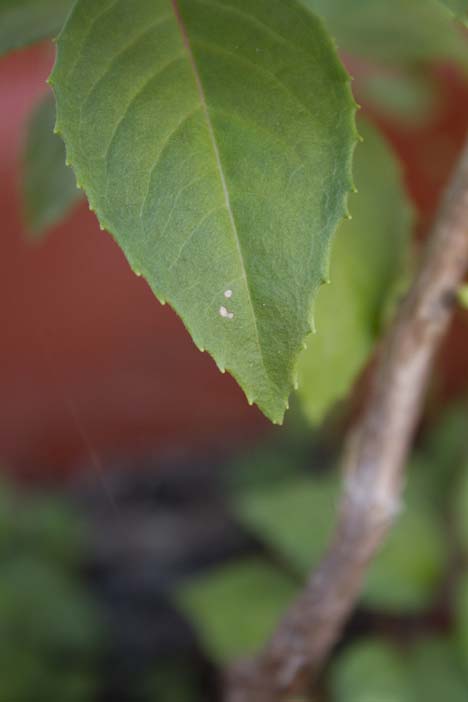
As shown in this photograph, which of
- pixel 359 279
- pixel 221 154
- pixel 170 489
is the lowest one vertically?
pixel 170 489

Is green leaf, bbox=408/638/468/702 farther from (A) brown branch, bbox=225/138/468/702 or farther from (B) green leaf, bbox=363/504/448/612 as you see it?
(A) brown branch, bbox=225/138/468/702

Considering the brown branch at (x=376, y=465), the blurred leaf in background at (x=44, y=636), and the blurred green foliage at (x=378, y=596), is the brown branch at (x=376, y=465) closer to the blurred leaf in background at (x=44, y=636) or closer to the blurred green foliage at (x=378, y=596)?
the blurred green foliage at (x=378, y=596)

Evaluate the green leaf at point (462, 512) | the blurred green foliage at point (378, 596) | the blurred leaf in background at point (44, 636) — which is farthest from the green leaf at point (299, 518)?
the blurred leaf in background at point (44, 636)

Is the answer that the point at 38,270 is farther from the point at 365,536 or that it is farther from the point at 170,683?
the point at 365,536

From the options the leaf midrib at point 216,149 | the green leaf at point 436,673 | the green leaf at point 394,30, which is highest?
the leaf midrib at point 216,149

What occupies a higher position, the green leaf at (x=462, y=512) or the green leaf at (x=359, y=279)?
the green leaf at (x=359, y=279)

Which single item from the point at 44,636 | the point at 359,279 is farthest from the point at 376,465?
the point at 44,636

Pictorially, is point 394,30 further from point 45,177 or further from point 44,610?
point 44,610

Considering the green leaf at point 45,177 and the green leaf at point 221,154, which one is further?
the green leaf at point 45,177
